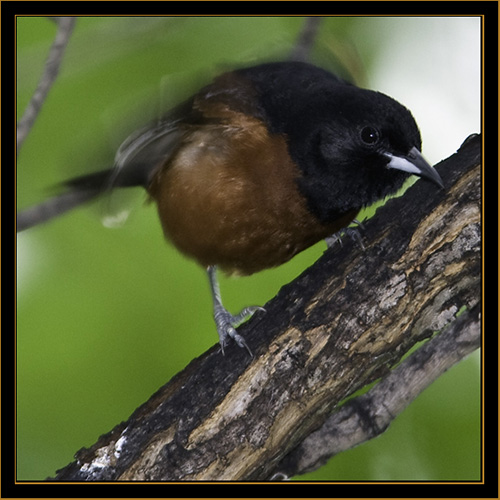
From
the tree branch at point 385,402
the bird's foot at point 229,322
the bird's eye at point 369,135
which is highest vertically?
the bird's eye at point 369,135

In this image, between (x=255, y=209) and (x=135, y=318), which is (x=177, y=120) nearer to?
(x=255, y=209)

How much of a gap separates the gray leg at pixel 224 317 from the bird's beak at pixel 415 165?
Answer: 90 centimetres

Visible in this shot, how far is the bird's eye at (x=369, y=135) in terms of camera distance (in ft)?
11.0

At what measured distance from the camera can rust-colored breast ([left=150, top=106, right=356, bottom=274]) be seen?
3492mm

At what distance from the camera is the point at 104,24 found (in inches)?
134

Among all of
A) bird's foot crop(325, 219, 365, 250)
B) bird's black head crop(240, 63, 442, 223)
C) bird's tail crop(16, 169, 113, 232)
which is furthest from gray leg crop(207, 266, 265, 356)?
bird's tail crop(16, 169, 113, 232)

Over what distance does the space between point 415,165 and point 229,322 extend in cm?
112

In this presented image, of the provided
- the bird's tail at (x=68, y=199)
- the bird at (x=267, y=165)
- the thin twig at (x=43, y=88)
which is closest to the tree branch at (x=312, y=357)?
the bird at (x=267, y=165)

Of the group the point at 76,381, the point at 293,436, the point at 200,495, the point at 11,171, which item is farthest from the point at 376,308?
the point at 11,171

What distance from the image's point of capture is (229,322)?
353 cm

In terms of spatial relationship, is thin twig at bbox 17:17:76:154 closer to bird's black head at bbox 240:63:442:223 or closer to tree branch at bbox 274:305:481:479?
bird's black head at bbox 240:63:442:223

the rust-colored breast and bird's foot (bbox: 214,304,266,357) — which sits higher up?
the rust-colored breast

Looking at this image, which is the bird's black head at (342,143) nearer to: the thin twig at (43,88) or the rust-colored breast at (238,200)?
the rust-colored breast at (238,200)

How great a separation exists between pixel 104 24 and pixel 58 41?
1.60 ft
